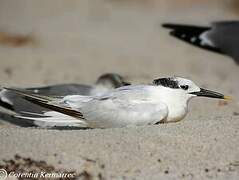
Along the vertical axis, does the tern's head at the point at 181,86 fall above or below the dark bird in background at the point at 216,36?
below

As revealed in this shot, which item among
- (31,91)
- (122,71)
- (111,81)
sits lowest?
(31,91)

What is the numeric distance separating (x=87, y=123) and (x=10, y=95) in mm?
936

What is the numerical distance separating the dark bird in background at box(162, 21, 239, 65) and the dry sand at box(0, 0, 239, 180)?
36 centimetres

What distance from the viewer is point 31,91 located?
15.1ft

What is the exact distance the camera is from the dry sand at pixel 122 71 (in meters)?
3.32

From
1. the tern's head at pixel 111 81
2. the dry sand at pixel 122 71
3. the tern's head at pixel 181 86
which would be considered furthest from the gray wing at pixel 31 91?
the tern's head at pixel 181 86

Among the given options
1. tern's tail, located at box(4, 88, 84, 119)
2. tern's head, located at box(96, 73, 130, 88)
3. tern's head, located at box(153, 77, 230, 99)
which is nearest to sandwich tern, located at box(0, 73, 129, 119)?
tern's head, located at box(96, 73, 130, 88)

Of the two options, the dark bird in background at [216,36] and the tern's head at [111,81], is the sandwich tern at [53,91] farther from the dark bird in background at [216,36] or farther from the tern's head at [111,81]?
the dark bird in background at [216,36]

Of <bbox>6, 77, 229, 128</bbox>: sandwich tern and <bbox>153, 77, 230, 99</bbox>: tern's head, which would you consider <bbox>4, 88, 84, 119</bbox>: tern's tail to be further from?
<bbox>153, 77, 230, 99</bbox>: tern's head

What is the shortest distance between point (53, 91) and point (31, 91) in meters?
0.56

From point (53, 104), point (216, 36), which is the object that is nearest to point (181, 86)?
point (53, 104)

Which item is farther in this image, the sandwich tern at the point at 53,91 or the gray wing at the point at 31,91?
the sandwich tern at the point at 53,91

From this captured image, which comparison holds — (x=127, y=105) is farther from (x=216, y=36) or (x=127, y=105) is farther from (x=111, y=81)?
(x=216, y=36)

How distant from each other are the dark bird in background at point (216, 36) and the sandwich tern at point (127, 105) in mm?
2296
